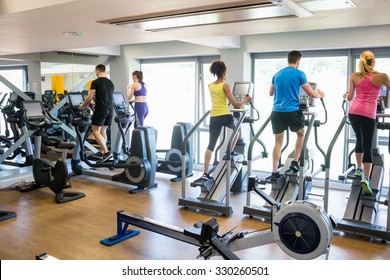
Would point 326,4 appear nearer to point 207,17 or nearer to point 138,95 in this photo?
point 207,17

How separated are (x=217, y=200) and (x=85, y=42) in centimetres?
282

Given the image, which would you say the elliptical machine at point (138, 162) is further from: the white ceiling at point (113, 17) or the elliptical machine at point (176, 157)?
the white ceiling at point (113, 17)

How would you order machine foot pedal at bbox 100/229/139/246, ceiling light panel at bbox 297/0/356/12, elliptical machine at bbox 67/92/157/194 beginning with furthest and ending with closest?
elliptical machine at bbox 67/92/157/194 → machine foot pedal at bbox 100/229/139/246 → ceiling light panel at bbox 297/0/356/12

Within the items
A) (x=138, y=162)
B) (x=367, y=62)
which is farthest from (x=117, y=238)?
(x=367, y=62)

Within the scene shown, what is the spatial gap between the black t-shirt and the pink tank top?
3681mm

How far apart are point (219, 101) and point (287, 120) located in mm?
913

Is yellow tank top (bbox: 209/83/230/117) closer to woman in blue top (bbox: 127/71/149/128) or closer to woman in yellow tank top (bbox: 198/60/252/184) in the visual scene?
woman in yellow tank top (bbox: 198/60/252/184)

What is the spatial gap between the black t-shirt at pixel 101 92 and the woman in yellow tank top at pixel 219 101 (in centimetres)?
197

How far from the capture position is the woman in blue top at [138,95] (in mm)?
6961


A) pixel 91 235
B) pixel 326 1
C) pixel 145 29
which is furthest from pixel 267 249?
pixel 145 29

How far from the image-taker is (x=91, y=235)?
4078 millimetres

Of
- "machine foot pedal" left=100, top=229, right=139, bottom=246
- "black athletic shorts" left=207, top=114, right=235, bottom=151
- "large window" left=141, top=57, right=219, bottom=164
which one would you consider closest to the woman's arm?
"black athletic shorts" left=207, top=114, right=235, bottom=151

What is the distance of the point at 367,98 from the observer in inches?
164

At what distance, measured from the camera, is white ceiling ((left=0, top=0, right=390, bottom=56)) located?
305 centimetres
